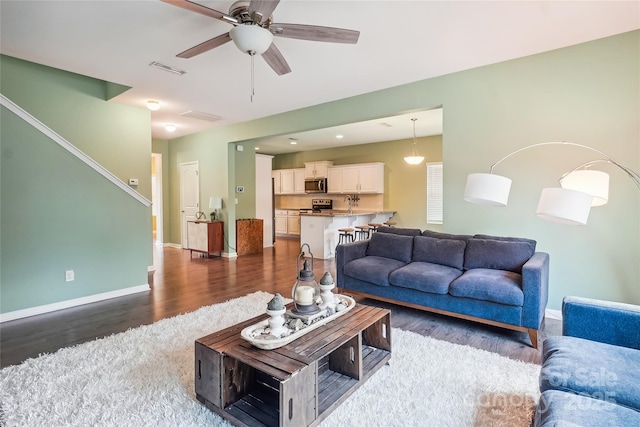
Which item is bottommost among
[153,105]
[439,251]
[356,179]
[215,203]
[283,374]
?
[283,374]

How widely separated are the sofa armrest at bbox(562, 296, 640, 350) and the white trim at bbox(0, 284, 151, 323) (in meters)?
4.71

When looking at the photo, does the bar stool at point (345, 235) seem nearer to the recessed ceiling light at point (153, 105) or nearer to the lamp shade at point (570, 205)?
the recessed ceiling light at point (153, 105)

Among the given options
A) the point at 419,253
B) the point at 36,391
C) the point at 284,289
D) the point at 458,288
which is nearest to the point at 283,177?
the point at 284,289

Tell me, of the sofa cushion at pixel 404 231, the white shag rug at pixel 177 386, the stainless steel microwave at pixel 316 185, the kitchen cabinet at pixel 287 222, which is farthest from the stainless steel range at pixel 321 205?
the white shag rug at pixel 177 386

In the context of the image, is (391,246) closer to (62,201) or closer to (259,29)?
(259,29)

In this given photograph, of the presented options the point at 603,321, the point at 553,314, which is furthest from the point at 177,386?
the point at 553,314

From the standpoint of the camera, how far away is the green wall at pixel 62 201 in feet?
11.5

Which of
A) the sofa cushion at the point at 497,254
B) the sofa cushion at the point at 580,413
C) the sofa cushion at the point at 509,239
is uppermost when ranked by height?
the sofa cushion at the point at 509,239

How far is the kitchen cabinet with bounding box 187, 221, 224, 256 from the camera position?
6.76 metres

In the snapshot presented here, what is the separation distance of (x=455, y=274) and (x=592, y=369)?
1923mm

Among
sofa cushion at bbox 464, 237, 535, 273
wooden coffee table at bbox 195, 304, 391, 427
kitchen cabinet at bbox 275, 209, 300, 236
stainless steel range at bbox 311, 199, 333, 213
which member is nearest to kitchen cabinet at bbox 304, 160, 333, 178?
stainless steel range at bbox 311, 199, 333, 213

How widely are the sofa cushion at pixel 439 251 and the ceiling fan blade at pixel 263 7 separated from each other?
2908mm

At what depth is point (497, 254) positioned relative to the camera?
3373mm

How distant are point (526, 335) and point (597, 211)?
4.67 ft
